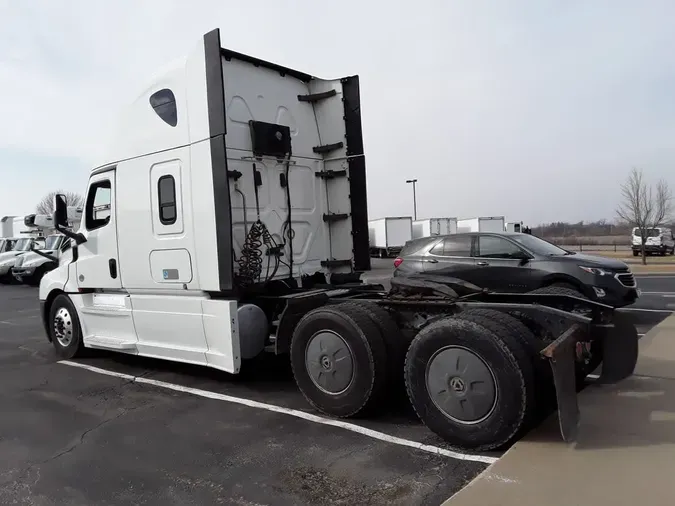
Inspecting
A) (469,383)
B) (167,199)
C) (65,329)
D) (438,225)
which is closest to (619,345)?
(469,383)

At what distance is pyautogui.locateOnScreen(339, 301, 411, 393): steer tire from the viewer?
192 inches

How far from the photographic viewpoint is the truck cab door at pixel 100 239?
6.98m

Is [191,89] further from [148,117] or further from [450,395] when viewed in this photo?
[450,395]

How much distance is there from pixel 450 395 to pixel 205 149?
3.46 m

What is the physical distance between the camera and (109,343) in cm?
712

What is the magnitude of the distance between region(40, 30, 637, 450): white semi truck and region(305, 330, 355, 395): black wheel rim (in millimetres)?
16

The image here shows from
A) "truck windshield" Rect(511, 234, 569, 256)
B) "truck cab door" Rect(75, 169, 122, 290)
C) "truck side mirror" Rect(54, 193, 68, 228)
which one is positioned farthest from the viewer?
"truck windshield" Rect(511, 234, 569, 256)

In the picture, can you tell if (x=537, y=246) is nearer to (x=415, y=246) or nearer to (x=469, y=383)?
(x=415, y=246)

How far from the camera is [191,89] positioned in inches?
226

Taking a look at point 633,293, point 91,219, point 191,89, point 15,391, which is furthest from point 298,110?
point 633,293

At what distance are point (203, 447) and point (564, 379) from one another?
2.90 meters

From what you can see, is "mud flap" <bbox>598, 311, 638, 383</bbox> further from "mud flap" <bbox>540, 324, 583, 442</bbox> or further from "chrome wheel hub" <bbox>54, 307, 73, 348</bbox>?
"chrome wheel hub" <bbox>54, 307, 73, 348</bbox>

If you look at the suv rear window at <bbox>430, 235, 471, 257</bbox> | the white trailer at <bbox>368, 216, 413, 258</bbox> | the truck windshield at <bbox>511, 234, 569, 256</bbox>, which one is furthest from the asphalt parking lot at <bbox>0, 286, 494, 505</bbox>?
the white trailer at <bbox>368, 216, 413, 258</bbox>

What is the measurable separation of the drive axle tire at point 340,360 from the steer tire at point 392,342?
0.05 m
